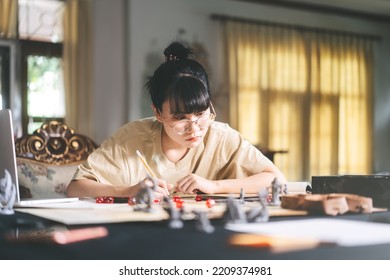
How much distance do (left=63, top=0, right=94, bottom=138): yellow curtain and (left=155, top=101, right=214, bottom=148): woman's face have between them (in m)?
2.79

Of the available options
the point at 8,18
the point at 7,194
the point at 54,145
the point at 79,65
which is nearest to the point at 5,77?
the point at 8,18

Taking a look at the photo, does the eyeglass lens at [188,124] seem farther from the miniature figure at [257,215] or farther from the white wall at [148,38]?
the white wall at [148,38]

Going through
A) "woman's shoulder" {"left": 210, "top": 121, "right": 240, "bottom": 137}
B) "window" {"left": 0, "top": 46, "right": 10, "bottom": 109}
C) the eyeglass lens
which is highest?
"window" {"left": 0, "top": 46, "right": 10, "bottom": 109}

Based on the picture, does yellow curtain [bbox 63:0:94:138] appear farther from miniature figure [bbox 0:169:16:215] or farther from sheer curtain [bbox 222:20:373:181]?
miniature figure [bbox 0:169:16:215]

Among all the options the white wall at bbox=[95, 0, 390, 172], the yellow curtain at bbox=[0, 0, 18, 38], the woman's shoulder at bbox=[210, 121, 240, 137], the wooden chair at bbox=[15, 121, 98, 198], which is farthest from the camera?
the white wall at bbox=[95, 0, 390, 172]

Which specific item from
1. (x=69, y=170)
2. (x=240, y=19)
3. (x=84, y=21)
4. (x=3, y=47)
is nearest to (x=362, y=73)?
(x=240, y=19)

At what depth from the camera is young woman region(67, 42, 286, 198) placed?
1152 millimetres

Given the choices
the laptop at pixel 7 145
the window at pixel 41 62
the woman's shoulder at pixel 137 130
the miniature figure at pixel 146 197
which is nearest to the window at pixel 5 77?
the window at pixel 41 62

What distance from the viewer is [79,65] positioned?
12.8 feet

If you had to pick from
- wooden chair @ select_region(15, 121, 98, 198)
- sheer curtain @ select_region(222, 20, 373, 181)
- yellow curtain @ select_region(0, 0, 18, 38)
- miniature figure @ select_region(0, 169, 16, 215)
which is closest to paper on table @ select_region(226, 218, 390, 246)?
miniature figure @ select_region(0, 169, 16, 215)

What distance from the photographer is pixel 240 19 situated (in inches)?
179

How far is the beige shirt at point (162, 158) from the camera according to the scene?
127 centimetres

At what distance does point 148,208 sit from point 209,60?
12.2 ft

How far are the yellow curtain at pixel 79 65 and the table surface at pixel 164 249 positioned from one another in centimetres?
331
